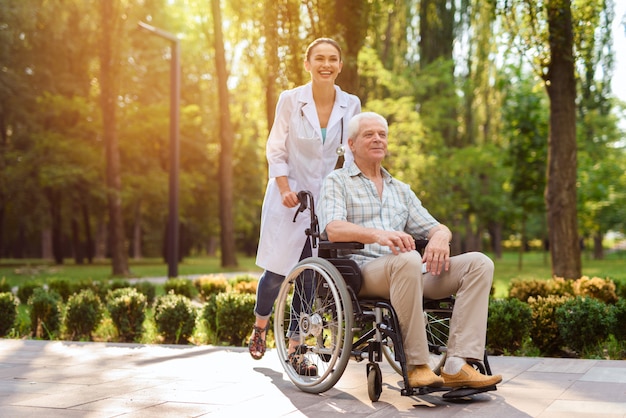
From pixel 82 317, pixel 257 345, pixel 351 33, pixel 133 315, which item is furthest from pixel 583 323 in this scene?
pixel 351 33

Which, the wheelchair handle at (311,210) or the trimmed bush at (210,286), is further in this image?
the trimmed bush at (210,286)

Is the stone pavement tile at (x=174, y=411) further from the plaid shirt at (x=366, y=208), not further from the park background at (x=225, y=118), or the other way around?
the park background at (x=225, y=118)

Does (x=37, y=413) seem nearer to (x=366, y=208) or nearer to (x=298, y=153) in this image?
(x=366, y=208)

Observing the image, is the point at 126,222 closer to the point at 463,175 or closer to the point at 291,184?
the point at 463,175

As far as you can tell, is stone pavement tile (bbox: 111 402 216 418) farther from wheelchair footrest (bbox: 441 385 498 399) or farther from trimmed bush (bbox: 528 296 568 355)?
trimmed bush (bbox: 528 296 568 355)

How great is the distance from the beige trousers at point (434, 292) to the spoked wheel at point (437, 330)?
0.13m

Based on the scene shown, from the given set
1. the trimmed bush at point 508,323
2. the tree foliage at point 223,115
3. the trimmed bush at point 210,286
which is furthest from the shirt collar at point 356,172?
the tree foliage at point 223,115

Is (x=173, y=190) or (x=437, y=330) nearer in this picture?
(x=437, y=330)

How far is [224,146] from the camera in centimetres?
2469

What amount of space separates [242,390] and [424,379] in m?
1.10

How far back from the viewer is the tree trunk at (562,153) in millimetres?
10039

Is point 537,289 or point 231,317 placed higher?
point 537,289

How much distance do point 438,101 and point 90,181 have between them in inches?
446

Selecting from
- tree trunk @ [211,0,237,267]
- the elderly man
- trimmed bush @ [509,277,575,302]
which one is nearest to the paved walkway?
the elderly man
